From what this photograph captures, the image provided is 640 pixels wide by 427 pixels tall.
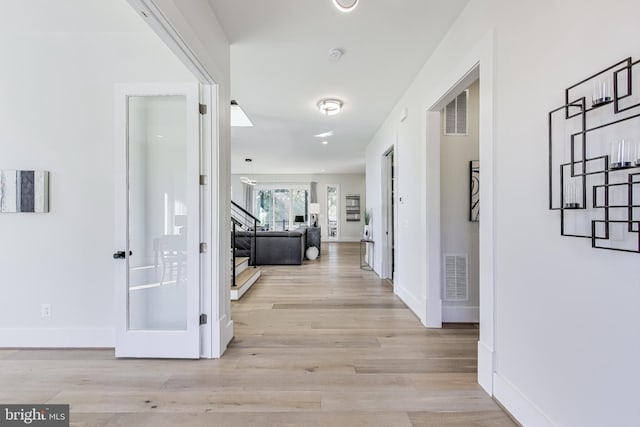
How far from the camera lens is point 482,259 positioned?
2.06m

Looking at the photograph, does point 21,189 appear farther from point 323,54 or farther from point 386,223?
point 386,223

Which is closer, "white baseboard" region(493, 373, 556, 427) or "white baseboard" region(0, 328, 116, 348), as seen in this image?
"white baseboard" region(493, 373, 556, 427)

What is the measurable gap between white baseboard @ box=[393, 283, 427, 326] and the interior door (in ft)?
7.57

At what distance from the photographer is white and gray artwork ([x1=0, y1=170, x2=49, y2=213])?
2.60m

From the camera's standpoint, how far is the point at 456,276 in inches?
128

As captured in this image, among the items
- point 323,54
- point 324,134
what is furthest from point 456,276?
point 324,134

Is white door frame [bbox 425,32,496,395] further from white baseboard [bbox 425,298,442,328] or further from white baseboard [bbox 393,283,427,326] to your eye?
white baseboard [bbox 393,283,427,326]

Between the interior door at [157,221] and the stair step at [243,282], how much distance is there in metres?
1.57

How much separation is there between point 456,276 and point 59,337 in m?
3.98

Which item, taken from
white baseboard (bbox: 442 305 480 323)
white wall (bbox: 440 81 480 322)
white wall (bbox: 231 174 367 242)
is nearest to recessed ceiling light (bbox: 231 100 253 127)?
white wall (bbox: 440 81 480 322)

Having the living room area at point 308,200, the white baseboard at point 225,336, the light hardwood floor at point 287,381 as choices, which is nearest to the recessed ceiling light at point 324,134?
the light hardwood floor at point 287,381

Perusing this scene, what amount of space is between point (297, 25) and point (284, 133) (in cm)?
335

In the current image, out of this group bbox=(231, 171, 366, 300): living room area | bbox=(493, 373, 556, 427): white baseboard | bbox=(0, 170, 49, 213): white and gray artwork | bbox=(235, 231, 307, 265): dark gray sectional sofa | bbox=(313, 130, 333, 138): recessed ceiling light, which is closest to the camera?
bbox=(493, 373, 556, 427): white baseboard

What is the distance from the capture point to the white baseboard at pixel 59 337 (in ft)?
8.65
